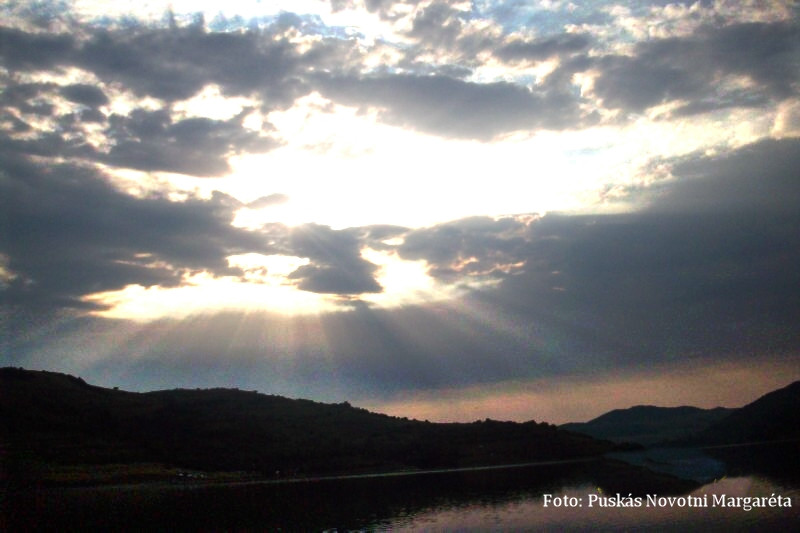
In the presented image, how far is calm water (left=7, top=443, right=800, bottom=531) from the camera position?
72562 millimetres

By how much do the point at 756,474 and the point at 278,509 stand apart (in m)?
90.2

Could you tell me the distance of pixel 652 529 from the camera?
64.2 m

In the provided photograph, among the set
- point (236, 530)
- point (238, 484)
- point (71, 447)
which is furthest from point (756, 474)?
point (71, 447)

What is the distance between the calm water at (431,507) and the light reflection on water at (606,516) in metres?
0.12

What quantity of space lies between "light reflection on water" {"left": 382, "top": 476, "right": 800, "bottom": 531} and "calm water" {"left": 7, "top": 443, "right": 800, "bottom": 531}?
118mm

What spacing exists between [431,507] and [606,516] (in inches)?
1230

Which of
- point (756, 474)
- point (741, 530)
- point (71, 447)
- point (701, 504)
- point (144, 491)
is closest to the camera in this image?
point (741, 530)

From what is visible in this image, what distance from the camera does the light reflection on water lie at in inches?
2564

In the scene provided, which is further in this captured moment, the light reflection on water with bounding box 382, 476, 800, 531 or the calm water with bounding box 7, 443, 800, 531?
the calm water with bounding box 7, 443, 800, 531

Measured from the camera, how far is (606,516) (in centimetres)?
7594

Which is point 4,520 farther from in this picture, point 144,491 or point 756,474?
point 756,474

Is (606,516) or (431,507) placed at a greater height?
(606,516)

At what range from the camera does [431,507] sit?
325 ft

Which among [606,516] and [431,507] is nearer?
[606,516]
